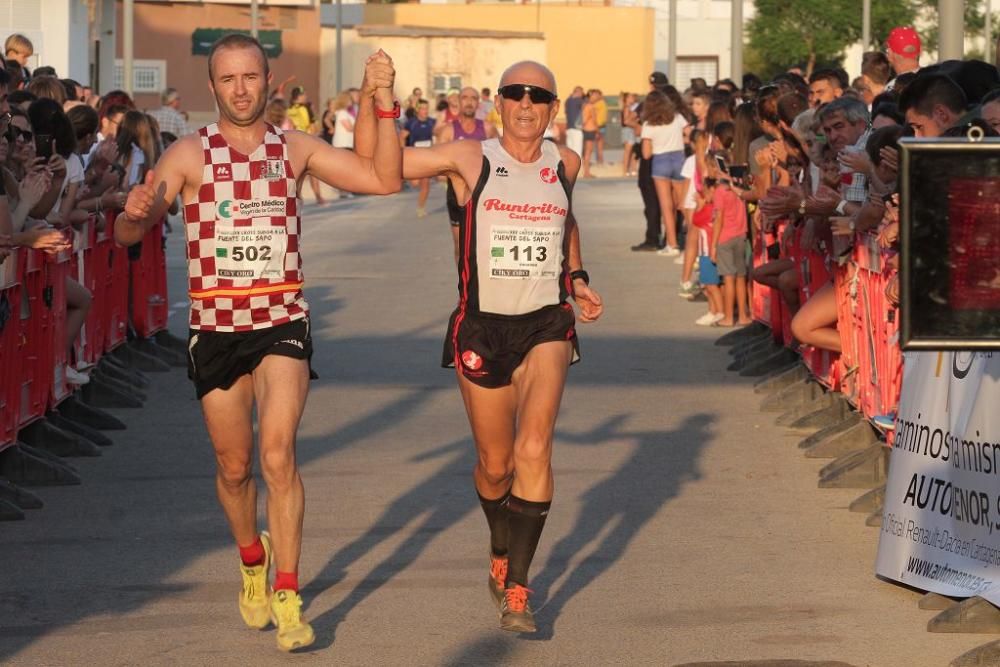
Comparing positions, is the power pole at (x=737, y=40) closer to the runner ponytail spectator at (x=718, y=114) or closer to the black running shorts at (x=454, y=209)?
the runner ponytail spectator at (x=718, y=114)

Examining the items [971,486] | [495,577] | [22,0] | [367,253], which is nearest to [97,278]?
[495,577]

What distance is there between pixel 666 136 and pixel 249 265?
1732 centimetres

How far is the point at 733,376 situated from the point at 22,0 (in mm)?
31372

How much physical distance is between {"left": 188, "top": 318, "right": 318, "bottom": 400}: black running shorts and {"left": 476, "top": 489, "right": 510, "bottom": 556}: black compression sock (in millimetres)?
943

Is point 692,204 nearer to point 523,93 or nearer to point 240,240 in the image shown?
point 523,93

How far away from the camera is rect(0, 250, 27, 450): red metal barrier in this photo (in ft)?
32.3

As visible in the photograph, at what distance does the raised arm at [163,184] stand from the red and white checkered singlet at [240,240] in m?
0.06

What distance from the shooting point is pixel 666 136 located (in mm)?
24047

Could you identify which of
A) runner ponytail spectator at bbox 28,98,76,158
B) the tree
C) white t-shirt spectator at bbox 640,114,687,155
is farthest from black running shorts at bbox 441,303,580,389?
the tree

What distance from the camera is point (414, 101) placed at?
174 ft

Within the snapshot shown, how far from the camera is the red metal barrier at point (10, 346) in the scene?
9.84 meters

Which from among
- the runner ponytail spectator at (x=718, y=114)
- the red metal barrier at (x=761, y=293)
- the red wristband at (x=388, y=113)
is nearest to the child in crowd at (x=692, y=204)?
the runner ponytail spectator at (x=718, y=114)

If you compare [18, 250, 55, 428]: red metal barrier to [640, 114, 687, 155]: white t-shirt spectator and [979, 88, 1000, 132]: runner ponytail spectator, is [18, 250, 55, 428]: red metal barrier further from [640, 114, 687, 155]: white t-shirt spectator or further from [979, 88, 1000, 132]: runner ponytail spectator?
[640, 114, 687, 155]: white t-shirt spectator

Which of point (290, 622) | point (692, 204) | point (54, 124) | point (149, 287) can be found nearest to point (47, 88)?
point (149, 287)
